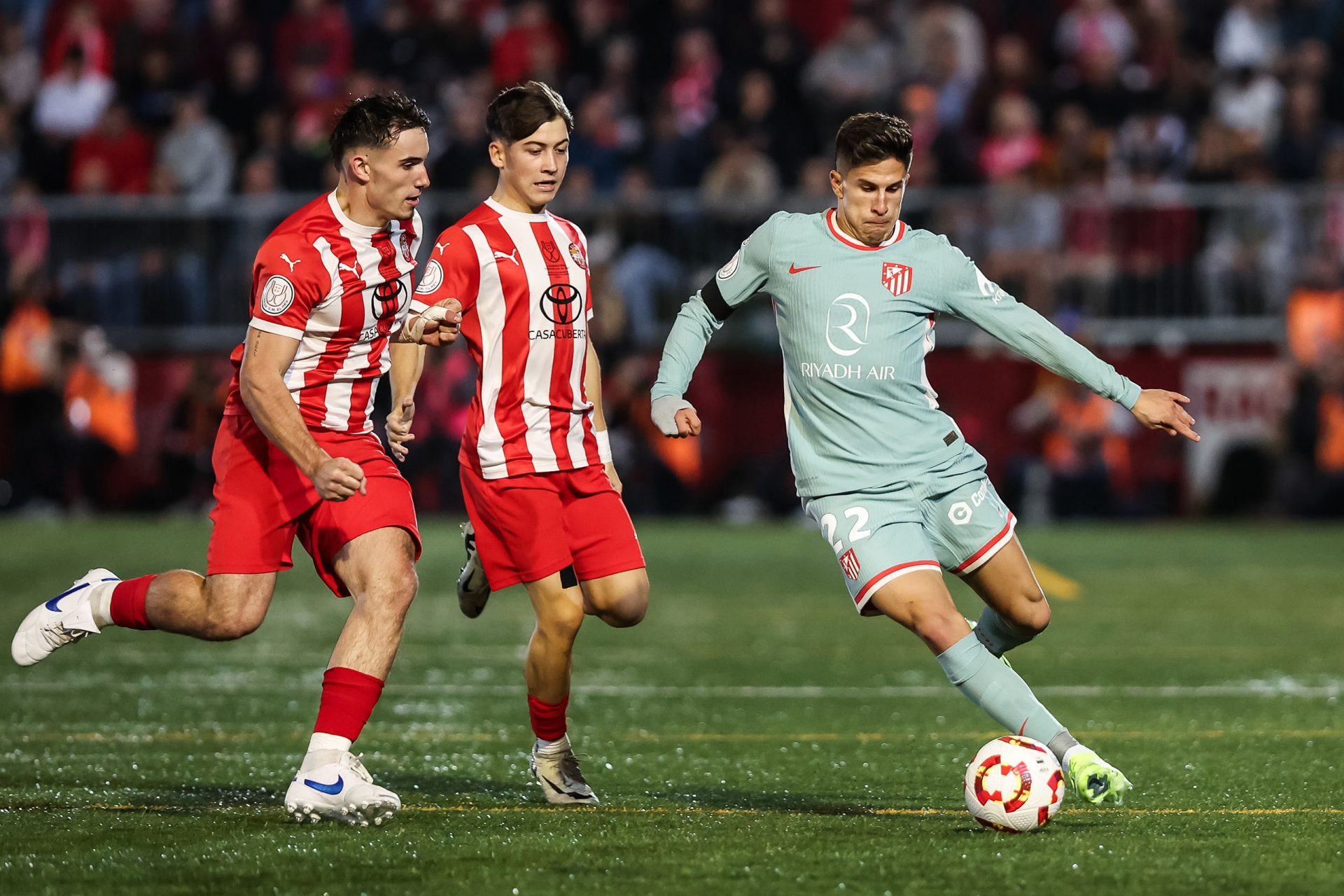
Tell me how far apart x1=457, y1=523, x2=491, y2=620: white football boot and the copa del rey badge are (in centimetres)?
158

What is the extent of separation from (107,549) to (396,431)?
8980 millimetres

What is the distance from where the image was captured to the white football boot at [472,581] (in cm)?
652

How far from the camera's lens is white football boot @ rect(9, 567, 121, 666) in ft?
20.7

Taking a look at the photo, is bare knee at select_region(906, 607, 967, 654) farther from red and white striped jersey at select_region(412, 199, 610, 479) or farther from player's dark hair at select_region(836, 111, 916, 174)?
player's dark hair at select_region(836, 111, 916, 174)

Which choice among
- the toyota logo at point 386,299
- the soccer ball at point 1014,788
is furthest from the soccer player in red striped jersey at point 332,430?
the soccer ball at point 1014,788

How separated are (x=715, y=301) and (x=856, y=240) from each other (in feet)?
1.71

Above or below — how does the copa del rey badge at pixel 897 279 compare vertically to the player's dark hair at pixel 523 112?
below

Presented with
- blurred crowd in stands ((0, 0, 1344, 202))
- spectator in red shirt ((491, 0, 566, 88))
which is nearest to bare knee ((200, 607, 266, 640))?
blurred crowd in stands ((0, 0, 1344, 202))

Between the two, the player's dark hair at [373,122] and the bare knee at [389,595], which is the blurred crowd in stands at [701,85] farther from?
the bare knee at [389,595]

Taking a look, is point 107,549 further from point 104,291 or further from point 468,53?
point 468,53

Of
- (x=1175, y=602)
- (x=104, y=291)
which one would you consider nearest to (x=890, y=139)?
(x=1175, y=602)

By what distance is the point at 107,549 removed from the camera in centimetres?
1453

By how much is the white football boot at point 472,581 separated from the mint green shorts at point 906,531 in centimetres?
116

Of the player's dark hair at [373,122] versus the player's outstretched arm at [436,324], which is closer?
the player's outstretched arm at [436,324]
